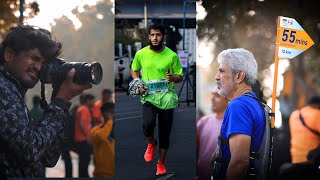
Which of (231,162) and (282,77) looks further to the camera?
(282,77)

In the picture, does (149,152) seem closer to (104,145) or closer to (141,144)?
(141,144)

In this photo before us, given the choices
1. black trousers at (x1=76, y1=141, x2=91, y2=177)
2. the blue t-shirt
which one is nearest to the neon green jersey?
black trousers at (x1=76, y1=141, x2=91, y2=177)

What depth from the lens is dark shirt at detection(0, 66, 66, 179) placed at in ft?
16.5

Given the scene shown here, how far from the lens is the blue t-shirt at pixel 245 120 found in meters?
3.14

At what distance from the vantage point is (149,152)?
5.11 meters

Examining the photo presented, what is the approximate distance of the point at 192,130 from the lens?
5.03m

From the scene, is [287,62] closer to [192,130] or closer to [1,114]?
[192,130]

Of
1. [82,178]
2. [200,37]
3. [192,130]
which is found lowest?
[82,178]

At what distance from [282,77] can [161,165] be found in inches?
58.6

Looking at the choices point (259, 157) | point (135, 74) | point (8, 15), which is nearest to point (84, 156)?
point (135, 74)

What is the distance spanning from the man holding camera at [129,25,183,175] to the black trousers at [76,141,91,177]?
2.04 feet

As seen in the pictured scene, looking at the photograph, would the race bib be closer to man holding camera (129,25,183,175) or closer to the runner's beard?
man holding camera (129,25,183,175)

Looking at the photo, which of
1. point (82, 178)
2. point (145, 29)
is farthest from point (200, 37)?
point (82, 178)

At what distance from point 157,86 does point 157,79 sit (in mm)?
70
